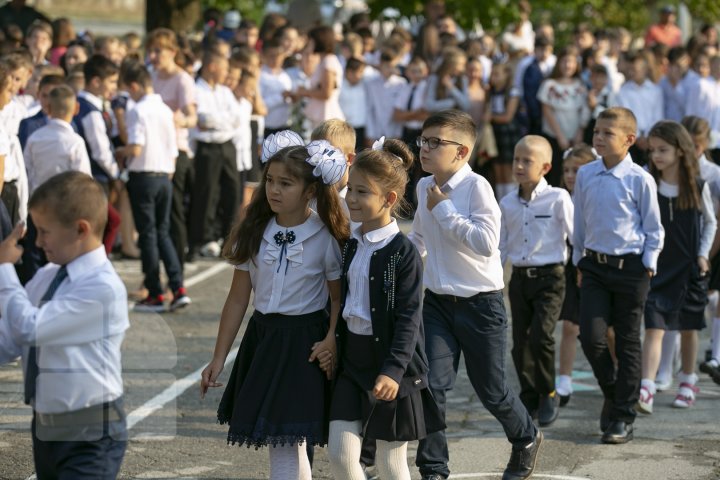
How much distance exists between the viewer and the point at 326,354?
16.6 feet

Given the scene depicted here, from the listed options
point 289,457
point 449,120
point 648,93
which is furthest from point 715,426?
point 648,93

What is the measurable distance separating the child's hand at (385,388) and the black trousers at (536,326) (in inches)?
97.7

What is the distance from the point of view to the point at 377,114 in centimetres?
1515

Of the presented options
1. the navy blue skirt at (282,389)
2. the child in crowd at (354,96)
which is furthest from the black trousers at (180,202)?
the navy blue skirt at (282,389)

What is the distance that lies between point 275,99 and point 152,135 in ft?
11.9

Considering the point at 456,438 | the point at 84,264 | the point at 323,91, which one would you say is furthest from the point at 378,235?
the point at 323,91

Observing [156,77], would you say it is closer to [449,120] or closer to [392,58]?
[392,58]

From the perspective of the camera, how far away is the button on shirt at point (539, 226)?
7266 mm

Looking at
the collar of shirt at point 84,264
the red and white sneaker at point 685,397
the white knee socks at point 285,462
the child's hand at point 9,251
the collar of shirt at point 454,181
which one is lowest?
the red and white sneaker at point 685,397

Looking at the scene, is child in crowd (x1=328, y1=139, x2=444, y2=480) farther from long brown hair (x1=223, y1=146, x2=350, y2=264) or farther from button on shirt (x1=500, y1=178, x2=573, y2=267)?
button on shirt (x1=500, y1=178, x2=573, y2=267)

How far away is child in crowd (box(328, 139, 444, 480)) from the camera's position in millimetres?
4992

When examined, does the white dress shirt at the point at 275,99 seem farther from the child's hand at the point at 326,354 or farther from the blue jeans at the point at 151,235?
the child's hand at the point at 326,354

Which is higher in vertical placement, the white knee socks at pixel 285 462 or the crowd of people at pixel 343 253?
the crowd of people at pixel 343 253

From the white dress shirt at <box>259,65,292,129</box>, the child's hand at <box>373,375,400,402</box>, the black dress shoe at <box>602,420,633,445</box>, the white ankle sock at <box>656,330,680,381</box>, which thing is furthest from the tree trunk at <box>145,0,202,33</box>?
the child's hand at <box>373,375,400,402</box>
